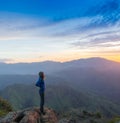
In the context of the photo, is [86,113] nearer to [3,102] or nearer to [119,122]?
[119,122]

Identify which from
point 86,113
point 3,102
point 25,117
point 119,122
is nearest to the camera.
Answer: point 119,122

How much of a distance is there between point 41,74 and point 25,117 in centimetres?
418

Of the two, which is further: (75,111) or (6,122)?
(75,111)

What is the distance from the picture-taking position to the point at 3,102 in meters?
50.1

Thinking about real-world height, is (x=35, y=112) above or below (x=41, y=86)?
below

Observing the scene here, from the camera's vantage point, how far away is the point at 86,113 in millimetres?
30875

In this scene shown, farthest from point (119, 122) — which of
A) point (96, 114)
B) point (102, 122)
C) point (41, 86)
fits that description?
point (41, 86)

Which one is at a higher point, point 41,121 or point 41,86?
point 41,86

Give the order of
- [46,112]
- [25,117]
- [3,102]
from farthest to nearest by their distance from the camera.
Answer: [3,102]
[46,112]
[25,117]

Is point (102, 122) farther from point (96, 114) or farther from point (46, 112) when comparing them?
point (46, 112)

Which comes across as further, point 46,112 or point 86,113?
point 86,113

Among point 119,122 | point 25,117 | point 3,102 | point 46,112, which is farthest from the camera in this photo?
point 3,102

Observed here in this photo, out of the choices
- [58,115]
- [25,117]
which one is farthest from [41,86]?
[58,115]

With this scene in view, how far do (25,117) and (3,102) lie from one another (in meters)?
24.5
